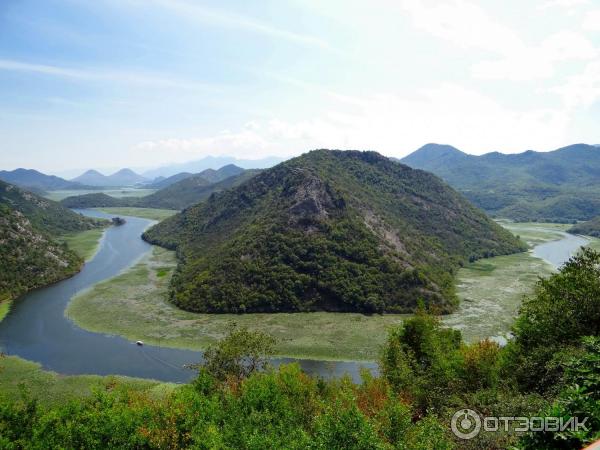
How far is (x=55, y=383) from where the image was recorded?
60156mm

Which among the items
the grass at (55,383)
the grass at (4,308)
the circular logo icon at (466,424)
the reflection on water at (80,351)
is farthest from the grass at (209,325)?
the circular logo icon at (466,424)

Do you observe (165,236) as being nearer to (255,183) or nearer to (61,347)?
(255,183)

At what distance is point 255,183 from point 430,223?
2747 inches

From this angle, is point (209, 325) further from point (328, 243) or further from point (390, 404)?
point (390, 404)

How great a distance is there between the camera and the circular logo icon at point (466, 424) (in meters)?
21.4

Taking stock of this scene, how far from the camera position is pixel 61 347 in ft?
244

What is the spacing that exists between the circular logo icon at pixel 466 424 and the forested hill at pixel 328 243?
6772 cm

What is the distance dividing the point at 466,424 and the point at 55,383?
200 ft

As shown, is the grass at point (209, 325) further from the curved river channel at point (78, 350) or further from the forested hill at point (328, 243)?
the forested hill at point (328, 243)

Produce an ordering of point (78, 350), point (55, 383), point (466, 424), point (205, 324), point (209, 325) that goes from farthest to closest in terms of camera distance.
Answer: point (205, 324) < point (209, 325) < point (78, 350) < point (55, 383) < point (466, 424)

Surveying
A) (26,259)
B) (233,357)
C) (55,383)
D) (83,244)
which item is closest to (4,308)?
(26,259)
